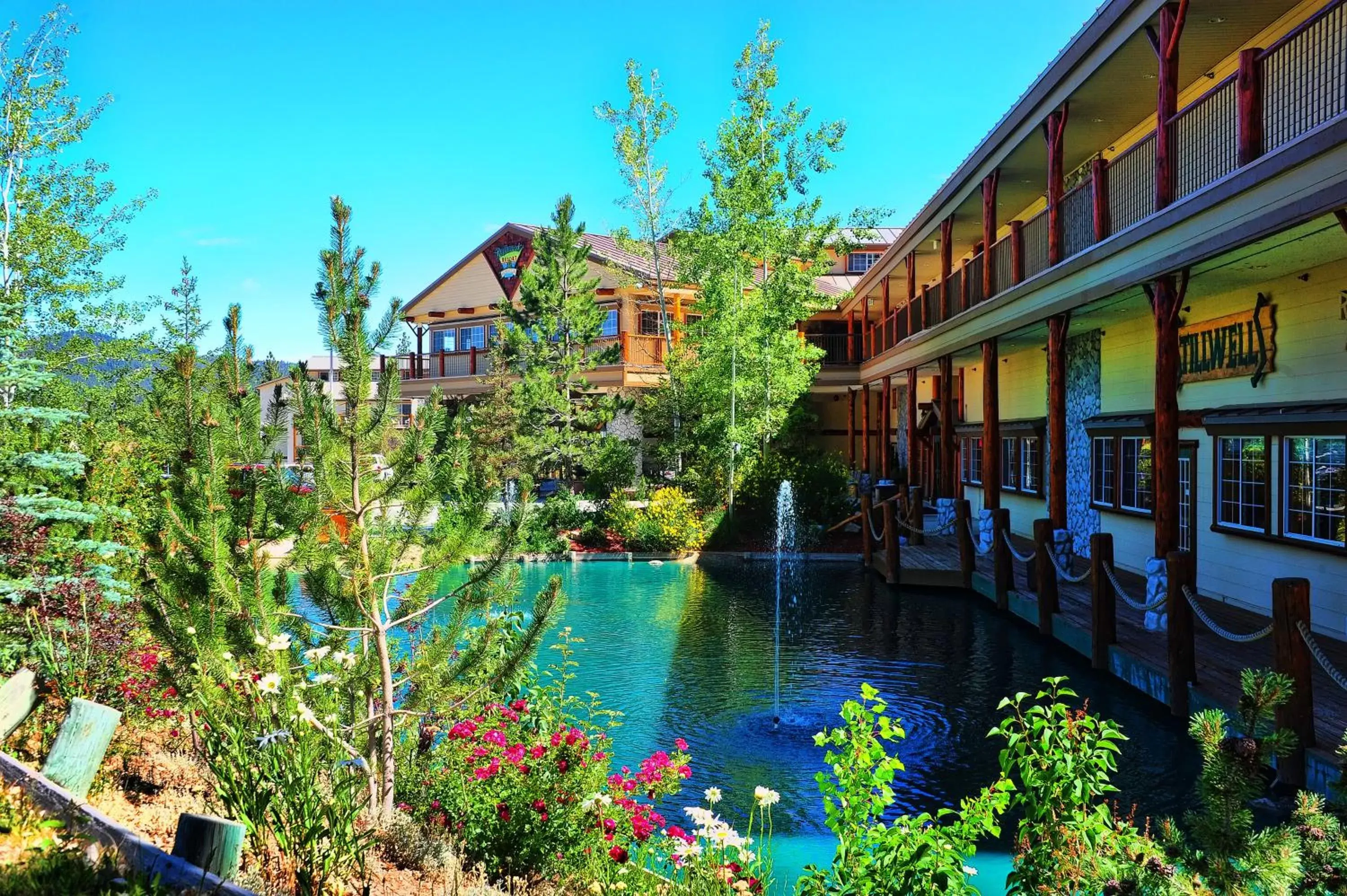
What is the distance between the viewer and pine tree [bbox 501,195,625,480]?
24.0 meters

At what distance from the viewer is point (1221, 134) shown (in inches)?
357

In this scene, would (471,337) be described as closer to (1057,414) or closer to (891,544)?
(891,544)

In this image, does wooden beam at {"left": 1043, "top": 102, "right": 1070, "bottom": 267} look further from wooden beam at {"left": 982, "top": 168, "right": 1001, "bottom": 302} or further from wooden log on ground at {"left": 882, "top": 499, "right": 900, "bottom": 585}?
wooden log on ground at {"left": 882, "top": 499, "right": 900, "bottom": 585}

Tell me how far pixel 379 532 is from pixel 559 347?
66.2 feet

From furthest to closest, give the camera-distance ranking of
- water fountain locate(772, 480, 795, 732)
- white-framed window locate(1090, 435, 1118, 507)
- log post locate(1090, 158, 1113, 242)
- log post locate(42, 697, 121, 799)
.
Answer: water fountain locate(772, 480, 795, 732)
white-framed window locate(1090, 435, 1118, 507)
log post locate(1090, 158, 1113, 242)
log post locate(42, 697, 121, 799)

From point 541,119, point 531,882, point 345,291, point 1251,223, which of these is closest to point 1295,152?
point 1251,223

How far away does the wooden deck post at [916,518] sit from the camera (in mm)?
19312

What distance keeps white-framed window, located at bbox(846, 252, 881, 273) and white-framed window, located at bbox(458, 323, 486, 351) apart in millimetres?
15270

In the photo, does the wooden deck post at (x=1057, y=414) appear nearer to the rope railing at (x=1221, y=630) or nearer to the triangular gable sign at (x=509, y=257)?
the rope railing at (x=1221, y=630)

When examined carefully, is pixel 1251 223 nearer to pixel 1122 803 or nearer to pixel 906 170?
pixel 1122 803

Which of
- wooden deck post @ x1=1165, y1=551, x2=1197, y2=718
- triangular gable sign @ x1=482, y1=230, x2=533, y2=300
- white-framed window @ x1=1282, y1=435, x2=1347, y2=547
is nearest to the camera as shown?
wooden deck post @ x1=1165, y1=551, x2=1197, y2=718

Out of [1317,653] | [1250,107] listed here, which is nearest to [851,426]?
[1250,107]

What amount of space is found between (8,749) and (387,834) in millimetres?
2976

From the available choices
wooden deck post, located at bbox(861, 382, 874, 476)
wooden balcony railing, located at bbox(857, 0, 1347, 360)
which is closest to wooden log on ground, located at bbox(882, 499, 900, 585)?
wooden balcony railing, located at bbox(857, 0, 1347, 360)
